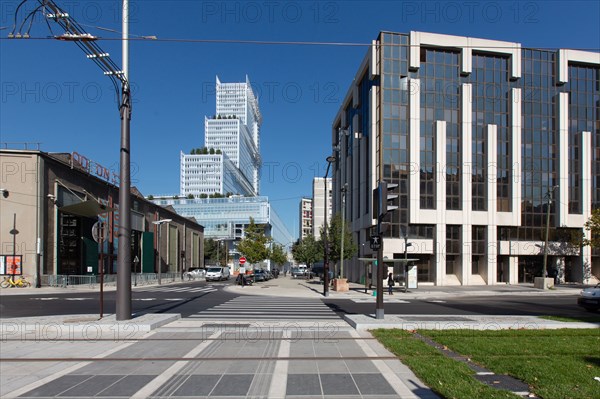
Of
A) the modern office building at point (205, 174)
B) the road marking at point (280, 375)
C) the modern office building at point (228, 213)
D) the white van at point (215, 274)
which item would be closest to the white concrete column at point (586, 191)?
the white van at point (215, 274)

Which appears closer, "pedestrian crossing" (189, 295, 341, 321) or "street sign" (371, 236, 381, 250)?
"street sign" (371, 236, 381, 250)

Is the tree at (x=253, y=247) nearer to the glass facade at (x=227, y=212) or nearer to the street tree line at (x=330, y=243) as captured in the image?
the street tree line at (x=330, y=243)

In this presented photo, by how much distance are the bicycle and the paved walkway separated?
24.7 metres

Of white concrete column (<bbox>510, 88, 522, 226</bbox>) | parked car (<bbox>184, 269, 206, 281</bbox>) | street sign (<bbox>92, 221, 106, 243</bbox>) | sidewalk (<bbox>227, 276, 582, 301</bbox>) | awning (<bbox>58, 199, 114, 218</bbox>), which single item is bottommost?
parked car (<bbox>184, 269, 206, 281</bbox>)

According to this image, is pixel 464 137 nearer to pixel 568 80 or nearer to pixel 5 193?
pixel 568 80

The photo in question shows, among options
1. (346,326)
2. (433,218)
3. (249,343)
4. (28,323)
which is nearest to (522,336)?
(346,326)

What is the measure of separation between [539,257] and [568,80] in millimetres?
19291

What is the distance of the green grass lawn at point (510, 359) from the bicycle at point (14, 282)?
32907mm

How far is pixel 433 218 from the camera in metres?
44.7

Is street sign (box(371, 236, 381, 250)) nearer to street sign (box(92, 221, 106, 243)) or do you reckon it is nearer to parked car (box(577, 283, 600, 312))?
street sign (box(92, 221, 106, 243))

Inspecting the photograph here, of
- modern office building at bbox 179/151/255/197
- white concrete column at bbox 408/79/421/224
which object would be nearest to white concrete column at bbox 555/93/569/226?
white concrete column at bbox 408/79/421/224

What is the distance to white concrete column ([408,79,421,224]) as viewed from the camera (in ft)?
146

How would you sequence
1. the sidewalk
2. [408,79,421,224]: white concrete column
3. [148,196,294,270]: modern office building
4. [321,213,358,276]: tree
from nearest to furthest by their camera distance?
the sidewalk → [321,213,358,276]: tree → [408,79,421,224]: white concrete column → [148,196,294,270]: modern office building

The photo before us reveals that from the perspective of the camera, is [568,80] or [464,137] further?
[568,80]
